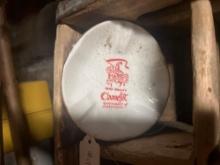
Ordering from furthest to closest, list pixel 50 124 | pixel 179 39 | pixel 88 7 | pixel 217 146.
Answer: pixel 179 39 → pixel 50 124 → pixel 88 7 → pixel 217 146

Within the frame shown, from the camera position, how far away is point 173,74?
3.40ft

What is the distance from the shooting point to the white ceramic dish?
0.76 meters

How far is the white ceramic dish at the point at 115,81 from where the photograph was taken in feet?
Answer: 2.48

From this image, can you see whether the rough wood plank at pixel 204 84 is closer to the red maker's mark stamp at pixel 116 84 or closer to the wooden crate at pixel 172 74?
the wooden crate at pixel 172 74

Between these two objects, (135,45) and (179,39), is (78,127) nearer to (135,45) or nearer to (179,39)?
(135,45)

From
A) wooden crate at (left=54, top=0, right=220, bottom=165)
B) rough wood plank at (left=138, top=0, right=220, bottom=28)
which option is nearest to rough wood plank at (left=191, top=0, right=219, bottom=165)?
wooden crate at (left=54, top=0, right=220, bottom=165)

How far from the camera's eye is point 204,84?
0.53m

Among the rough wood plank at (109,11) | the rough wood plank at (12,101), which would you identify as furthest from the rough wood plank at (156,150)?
the rough wood plank at (109,11)

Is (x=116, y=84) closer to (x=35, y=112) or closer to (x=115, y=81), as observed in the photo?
(x=115, y=81)

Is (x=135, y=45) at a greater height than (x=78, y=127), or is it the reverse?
(x=135, y=45)

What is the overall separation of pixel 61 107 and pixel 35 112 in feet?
0.38

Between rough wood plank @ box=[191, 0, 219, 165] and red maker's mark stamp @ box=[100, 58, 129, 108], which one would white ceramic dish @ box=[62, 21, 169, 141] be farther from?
rough wood plank @ box=[191, 0, 219, 165]

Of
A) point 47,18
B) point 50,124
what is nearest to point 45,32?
point 47,18

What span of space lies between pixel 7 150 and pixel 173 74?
52 cm
